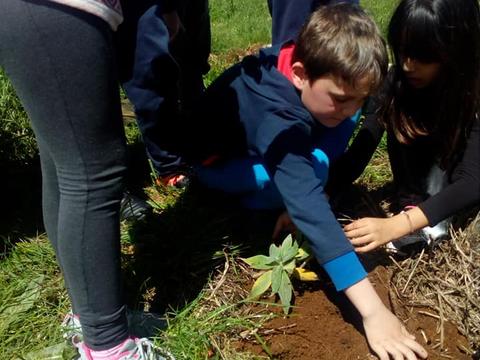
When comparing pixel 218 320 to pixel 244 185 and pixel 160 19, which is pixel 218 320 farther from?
pixel 160 19

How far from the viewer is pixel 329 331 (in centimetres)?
185

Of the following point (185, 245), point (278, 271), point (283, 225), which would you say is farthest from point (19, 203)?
point (278, 271)

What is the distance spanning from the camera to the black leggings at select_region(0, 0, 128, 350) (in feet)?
4.00

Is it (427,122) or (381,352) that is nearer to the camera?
(381,352)

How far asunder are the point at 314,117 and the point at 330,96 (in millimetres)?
129

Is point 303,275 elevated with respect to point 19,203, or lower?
lower

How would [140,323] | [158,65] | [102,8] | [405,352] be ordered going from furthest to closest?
[158,65] → [140,323] → [405,352] → [102,8]

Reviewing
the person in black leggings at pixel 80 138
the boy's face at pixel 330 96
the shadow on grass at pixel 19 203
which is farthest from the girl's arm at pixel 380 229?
the shadow on grass at pixel 19 203

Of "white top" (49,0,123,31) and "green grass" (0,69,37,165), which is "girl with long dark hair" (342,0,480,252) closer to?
"white top" (49,0,123,31)

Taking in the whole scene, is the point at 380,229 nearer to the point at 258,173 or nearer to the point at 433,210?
the point at 433,210

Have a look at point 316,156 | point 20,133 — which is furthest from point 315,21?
point 20,133

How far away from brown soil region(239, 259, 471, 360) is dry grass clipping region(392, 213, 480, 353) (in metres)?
0.04

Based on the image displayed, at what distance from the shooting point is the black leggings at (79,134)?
1221mm

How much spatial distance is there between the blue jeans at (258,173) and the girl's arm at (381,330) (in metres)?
0.50
